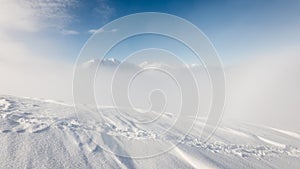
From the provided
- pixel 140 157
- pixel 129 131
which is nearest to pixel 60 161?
pixel 140 157

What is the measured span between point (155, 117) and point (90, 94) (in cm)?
887

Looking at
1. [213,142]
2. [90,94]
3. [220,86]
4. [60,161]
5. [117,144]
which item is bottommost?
[60,161]

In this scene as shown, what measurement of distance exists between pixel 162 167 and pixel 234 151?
6778 mm

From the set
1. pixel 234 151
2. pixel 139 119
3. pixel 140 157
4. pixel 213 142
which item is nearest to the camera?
pixel 140 157

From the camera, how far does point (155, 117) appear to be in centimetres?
2422

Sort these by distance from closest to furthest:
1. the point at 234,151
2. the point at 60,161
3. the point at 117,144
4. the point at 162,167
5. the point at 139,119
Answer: the point at 60,161
the point at 162,167
the point at 117,144
the point at 234,151
the point at 139,119

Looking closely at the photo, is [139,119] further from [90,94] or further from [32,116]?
[32,116]

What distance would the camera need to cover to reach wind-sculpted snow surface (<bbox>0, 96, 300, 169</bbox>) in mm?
11492

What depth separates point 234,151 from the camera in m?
16.5

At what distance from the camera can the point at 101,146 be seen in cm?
1376

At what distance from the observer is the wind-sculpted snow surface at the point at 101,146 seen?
452 inches

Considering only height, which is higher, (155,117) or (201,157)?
(155,117)

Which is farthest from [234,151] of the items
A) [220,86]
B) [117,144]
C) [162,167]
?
[117,144]

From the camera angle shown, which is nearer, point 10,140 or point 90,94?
point 10,140
